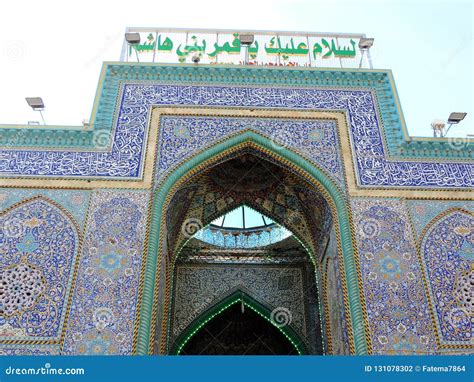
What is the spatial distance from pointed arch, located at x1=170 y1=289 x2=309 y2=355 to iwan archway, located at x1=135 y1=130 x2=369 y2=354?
1.89m

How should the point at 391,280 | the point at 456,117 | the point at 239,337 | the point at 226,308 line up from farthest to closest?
the point at 239,337 → the point at 226,308 → the point at 456,117 → the point at 391,280

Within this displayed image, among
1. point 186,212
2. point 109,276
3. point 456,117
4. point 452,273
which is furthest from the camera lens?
point 186,212

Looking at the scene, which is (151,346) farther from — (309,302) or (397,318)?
(309,302)

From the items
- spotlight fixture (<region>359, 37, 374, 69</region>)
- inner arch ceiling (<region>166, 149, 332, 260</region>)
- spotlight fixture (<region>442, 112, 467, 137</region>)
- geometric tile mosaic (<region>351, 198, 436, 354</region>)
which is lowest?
geometric tile mosaic (<region>351, 198, 436, 354</region>)

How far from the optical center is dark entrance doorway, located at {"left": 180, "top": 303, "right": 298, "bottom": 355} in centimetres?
1083

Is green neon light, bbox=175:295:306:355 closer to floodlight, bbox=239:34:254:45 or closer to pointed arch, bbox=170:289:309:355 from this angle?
pointed arch, bbox=170:289:309:355

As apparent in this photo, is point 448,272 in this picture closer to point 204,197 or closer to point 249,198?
point 249,198

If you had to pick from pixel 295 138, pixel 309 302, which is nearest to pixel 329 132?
pixel 295 138

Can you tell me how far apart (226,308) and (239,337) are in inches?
48.1

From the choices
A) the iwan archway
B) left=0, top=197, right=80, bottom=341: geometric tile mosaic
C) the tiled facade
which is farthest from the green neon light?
left=0, top=197, right=80, bottom=341: geometric tile mosaic

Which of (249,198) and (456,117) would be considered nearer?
(456,117)

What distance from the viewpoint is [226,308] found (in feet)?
33.1

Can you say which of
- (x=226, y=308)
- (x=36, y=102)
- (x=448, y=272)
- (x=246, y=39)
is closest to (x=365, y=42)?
(x=246, y=39)

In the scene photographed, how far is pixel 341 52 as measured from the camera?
348 inches
